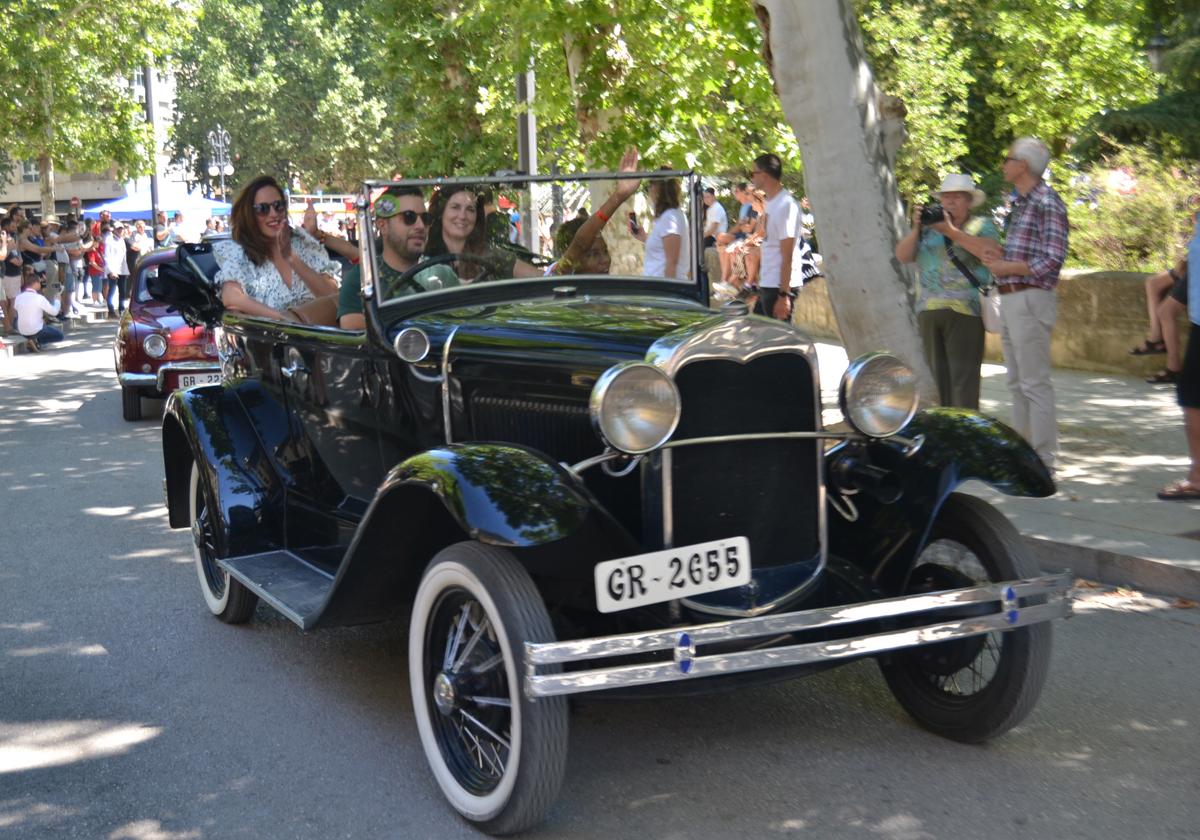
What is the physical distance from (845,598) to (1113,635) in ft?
6.38

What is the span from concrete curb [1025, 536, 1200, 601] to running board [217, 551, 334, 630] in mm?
3077

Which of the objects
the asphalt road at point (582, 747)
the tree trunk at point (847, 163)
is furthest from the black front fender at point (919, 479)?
the tree trunk at point (847, 163)

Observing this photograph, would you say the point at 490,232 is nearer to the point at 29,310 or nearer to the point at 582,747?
the point at 582,747

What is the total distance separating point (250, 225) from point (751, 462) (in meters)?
3.57

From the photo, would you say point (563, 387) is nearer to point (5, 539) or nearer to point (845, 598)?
point (845, 598)

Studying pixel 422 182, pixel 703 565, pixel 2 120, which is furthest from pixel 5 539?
pixel 2 120

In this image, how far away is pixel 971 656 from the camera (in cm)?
454

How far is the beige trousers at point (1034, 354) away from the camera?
8.26 m

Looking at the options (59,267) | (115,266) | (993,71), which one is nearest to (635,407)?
(59,267)

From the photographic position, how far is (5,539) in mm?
8070

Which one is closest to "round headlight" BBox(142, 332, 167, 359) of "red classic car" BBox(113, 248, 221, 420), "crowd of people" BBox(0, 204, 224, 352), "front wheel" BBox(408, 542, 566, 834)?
"red classic car" BBox(113, 248, 221, 420)

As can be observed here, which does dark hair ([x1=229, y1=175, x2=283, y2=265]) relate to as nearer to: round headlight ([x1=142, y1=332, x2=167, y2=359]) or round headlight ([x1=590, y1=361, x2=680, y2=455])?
round headlight ([x1=590, y1=361, x2=680, y2=455])

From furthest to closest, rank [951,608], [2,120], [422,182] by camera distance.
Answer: [2,120], [422,182], [951,608]

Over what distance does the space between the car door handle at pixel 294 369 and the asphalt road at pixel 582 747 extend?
111 cm
